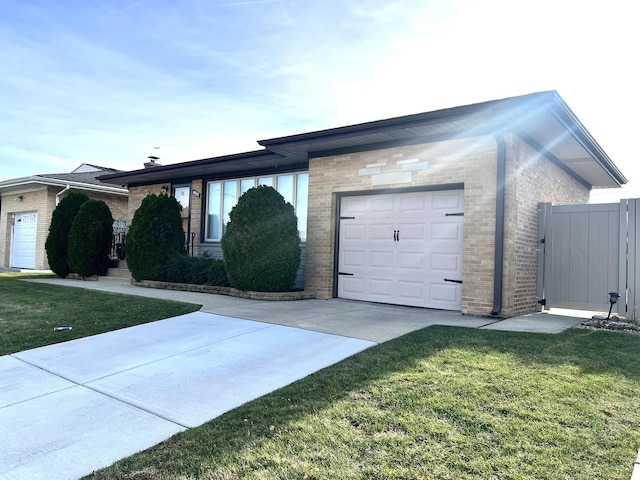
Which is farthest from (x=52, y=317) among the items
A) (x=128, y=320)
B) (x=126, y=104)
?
(x=126, y=104)

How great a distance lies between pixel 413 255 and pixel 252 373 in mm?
5050

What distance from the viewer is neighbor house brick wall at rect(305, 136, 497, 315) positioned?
7.53m

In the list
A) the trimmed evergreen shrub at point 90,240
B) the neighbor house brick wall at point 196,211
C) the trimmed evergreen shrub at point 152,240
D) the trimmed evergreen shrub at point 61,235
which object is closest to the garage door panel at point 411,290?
the trimmed evergreen shrub at point 152,240

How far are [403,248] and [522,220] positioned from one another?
224cm

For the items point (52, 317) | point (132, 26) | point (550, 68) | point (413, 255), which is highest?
point (132, 26)

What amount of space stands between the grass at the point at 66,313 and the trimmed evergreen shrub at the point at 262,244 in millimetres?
1739

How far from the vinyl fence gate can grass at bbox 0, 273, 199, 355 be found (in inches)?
271

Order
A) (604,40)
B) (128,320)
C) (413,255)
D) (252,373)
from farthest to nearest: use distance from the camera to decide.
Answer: (413,255) → (604,40) → (128,320) → (252,373)

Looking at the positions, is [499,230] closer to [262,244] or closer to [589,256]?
[589,256]

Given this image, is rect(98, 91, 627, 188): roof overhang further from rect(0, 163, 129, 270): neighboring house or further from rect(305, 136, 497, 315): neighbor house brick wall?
rect(0, 163, 129, 270): neighboring house

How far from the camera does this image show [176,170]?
12938 mm

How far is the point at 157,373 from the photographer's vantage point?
436cm

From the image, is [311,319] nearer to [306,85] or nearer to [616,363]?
[616,363]

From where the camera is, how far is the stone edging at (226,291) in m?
9.10
